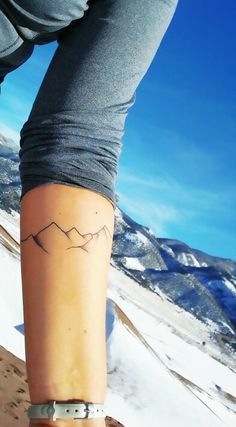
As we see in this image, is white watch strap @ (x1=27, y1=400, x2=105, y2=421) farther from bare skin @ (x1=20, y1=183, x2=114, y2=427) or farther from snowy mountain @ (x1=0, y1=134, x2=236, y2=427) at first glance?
snowy mountain @ (x1=0, y1=134, x2=236, y2=427)

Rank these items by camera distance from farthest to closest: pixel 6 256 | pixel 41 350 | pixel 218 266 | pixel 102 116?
pixel 218 266, pixel 6 256, pixel 102 116, pixel 41 350

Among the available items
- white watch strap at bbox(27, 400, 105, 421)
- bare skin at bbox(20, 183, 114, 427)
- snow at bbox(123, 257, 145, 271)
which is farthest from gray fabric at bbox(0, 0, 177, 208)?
snow at bbox(123, 257, 145, 271)

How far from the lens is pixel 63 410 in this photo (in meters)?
0.54

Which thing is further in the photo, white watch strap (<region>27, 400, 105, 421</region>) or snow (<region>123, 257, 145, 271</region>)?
snow (<region>123, 257, 145, 271</region>)

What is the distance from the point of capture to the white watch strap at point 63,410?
21.0 inches

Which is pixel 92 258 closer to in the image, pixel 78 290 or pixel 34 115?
pixel 78 290

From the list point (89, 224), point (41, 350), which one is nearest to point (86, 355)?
point (41, 350)

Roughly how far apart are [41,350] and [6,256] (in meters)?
5.60

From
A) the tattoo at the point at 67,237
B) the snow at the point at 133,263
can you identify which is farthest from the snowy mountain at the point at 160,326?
the snow at the point at 133,263

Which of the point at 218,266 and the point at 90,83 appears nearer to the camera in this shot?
the point at 90,83

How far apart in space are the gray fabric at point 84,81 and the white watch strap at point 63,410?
270 mm

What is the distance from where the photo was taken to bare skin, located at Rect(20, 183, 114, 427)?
1.84 feet

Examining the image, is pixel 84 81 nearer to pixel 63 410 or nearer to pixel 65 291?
pixel 65 291

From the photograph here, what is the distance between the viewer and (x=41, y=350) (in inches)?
22.4
